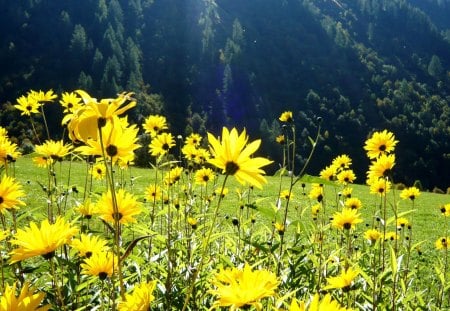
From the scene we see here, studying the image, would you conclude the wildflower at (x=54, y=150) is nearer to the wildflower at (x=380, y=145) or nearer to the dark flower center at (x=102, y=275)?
the dark flower center at (x=102, y=275)

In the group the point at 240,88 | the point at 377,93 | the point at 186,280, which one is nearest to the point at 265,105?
the point at 240,88

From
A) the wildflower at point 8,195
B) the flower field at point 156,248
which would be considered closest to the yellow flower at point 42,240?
the flower field at point 156,248

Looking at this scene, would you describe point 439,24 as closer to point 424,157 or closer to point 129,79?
point 424,157

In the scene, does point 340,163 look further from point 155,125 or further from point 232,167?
point 232,167

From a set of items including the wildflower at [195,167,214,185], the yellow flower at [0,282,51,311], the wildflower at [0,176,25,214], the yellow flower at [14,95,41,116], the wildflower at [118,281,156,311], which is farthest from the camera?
the wildflower at [195,167,214,185]

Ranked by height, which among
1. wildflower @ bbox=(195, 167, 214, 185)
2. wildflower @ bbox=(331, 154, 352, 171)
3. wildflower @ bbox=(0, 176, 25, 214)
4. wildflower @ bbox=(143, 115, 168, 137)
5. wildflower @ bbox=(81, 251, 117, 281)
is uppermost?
wildflower @ bbox=(143, 115, 168, 137)

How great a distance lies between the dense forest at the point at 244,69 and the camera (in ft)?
254

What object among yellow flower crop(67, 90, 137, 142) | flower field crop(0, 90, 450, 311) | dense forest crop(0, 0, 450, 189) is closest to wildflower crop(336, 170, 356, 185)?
flower field crop(0, 90, 450, 311)

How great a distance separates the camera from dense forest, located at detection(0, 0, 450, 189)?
77438mm

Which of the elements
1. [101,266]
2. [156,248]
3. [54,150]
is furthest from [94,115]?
[156,248]

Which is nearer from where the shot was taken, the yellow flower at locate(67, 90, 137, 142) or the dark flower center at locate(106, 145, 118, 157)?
the yellow flower at locate(67, 90, 137, 142)

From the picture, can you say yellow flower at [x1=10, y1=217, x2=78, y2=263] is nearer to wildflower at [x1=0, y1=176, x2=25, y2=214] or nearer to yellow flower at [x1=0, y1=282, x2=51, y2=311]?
yellow flower at [x1=0, y1=282, x2=51, y2=311]

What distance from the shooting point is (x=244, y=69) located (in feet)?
311

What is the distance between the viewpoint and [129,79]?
256 ft
